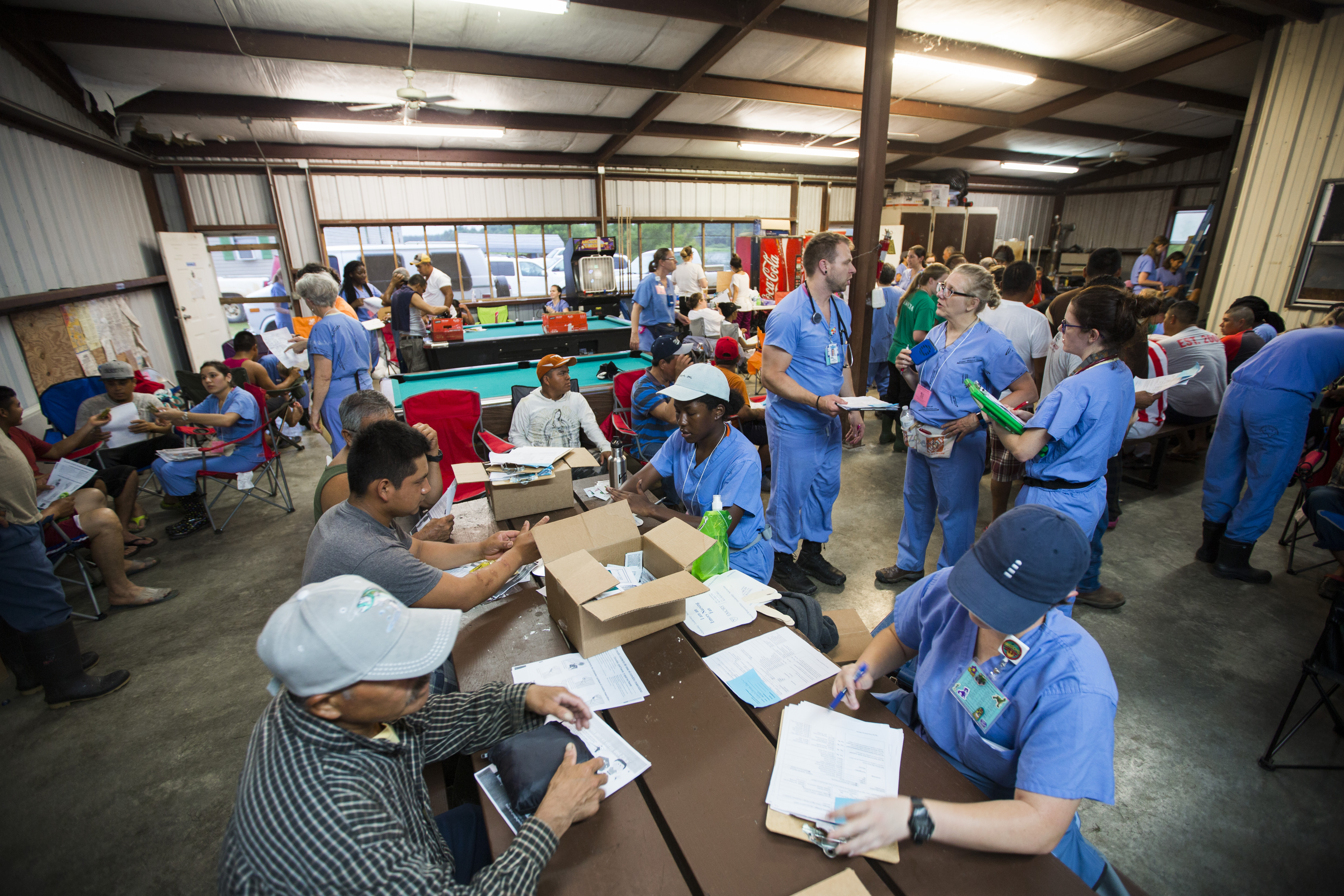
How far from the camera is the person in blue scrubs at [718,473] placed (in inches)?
87.2

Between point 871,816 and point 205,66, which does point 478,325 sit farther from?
point 871,816

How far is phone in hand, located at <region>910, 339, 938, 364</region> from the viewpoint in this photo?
10.4 feet

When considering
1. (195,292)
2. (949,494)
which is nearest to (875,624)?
(949,494)

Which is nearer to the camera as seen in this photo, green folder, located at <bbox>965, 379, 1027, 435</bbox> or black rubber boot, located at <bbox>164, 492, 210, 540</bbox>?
green folder, located at <bbox>965, 379, 1027, 435</bbox>

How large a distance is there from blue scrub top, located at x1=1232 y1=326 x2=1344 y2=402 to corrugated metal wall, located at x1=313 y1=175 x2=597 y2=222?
1035 centimetres

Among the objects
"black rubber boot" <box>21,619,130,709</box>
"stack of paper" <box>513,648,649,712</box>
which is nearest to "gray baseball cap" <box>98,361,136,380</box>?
"black rubber boot" <box>21,619,130,709</box>

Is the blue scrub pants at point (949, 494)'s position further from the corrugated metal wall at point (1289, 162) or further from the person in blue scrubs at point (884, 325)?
the corrugated metal wall at point (1289, 162)

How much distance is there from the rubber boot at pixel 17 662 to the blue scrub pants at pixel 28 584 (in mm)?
153

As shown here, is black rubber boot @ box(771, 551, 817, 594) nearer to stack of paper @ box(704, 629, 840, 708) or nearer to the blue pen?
stack of paper @ box(704, 629, 840, 708)

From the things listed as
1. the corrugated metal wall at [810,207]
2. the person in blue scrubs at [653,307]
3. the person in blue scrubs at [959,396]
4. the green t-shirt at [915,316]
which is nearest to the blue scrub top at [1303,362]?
the person in blue scrubs at [959,396]

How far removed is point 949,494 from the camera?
121 inches

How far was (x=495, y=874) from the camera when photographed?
3.07 ft

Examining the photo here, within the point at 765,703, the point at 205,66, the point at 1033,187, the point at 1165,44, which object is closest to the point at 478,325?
the point at 205,66

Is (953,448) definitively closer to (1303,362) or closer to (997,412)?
(997,412)
